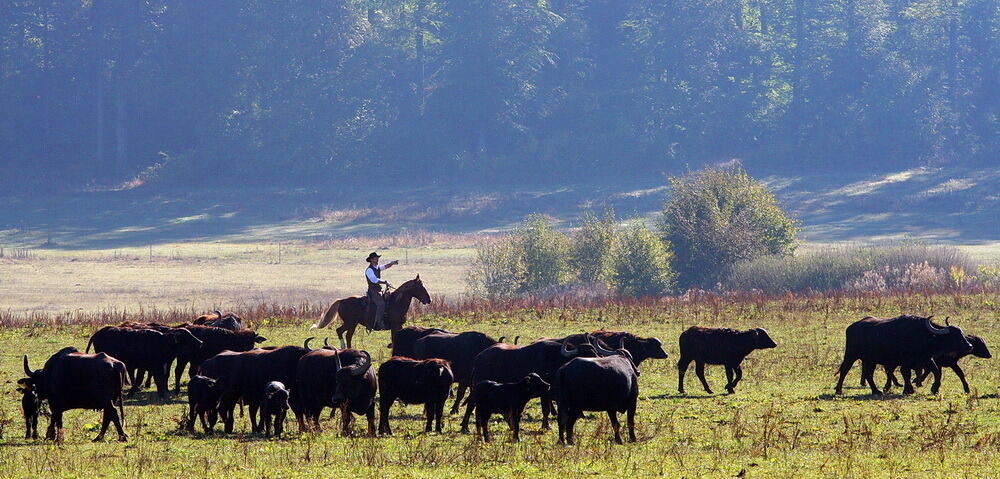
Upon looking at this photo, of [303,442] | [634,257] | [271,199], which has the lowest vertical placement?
[303,442]

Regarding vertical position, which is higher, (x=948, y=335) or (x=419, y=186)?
(x=419, y=186)

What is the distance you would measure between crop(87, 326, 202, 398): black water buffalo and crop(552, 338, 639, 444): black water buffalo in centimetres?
789

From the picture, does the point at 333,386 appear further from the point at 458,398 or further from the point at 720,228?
the point at 720,228

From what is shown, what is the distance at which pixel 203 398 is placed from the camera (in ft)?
59.1

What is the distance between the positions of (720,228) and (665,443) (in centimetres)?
3602

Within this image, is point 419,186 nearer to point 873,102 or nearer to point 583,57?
point 583,57

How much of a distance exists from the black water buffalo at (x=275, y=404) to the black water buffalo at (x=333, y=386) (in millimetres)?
492

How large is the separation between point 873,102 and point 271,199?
1752 inches

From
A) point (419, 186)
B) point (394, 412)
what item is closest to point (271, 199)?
point (419, 186)

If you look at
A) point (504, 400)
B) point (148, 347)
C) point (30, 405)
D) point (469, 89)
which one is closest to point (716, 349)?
point (504, 400)

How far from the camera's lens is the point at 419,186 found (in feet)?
308

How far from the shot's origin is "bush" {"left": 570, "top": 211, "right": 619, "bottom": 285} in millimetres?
53688

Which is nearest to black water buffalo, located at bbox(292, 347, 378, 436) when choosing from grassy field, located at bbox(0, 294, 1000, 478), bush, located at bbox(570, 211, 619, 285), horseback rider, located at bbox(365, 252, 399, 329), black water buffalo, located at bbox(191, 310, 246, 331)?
grassy field, located at bbox(0, 294, 1000, 478)

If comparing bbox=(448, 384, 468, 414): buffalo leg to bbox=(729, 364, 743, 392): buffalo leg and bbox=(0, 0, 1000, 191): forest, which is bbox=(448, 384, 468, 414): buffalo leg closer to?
bbox=(729, 364, 743, 392): buffalo leg
